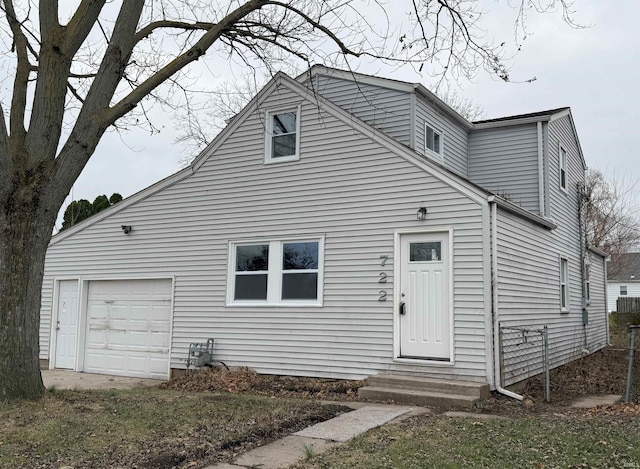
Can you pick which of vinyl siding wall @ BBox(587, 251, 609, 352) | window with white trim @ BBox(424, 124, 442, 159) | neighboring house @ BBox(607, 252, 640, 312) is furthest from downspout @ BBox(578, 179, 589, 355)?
neighboring house @ BBox(607, 252, 640, 312)

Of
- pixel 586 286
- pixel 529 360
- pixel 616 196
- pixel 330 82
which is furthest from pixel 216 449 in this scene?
pixel 616 196

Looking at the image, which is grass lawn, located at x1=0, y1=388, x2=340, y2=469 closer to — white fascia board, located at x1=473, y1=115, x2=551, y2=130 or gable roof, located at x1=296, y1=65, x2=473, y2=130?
gable roof, located at x1=296, y1=65, x2=473, y2=130

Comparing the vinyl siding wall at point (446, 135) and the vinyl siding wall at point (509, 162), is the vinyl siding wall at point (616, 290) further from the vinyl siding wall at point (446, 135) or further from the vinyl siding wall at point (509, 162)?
the vinyl siding wall at point (446, 135)

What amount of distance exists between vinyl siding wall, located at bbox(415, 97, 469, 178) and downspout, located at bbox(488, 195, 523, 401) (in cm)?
340

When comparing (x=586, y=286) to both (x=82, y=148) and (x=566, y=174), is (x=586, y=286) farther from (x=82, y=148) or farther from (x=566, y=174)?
(x=82, y=148)

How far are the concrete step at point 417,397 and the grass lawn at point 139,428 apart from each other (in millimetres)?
1077

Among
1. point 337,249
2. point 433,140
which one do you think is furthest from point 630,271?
point 337,249

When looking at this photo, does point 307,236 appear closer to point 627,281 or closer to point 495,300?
point 495,300

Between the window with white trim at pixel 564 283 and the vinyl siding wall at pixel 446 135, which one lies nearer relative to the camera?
the vinyl siding wall at pixel 446 135

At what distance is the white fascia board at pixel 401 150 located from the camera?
9148 millimetres

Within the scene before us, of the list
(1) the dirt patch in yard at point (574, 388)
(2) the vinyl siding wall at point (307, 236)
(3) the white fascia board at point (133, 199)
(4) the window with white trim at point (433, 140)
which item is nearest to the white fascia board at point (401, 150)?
(2) the vinyl siding wall at point (307, 236)

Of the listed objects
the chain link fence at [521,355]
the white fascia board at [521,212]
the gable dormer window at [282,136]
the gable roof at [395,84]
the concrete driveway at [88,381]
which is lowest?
the concrete driveway at [88,381]

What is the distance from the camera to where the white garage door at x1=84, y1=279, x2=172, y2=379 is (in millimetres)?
12336

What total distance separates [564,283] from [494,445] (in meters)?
9.05
